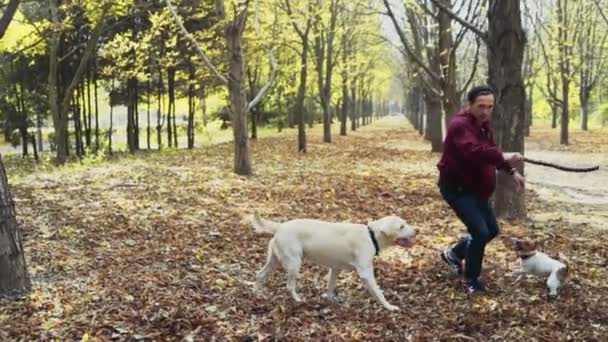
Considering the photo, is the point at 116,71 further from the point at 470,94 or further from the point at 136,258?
the point at 470,94

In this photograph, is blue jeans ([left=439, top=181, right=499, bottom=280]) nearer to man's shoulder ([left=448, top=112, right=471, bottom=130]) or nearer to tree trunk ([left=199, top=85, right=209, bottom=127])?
man's shoulder ([left=448, top=112, right=471, bottom=130])

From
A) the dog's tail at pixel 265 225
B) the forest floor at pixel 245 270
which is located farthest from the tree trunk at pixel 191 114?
the dog's tail at pixel 265 225

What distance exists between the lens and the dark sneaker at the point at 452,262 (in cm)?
664

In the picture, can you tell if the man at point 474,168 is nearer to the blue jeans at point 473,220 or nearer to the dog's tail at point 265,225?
the blue jeans at point 473,220

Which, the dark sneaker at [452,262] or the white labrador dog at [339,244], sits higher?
the white labrador dog at [339,244]

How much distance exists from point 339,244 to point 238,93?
33.7 ft

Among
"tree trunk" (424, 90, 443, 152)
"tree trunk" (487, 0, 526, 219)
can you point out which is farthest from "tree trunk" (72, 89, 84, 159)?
"tree trunk" (487, 0, 526, 219)

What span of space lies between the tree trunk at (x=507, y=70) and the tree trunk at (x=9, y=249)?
700 cm

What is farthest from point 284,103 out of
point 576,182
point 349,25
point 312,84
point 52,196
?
point 52,196

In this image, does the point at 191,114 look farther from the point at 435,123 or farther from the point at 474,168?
the point at 474,168

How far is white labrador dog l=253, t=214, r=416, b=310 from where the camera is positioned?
5.68 meters

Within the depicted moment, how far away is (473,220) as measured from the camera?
583 cm

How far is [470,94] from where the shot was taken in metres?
5.92

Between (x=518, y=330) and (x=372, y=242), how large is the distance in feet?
5.04
